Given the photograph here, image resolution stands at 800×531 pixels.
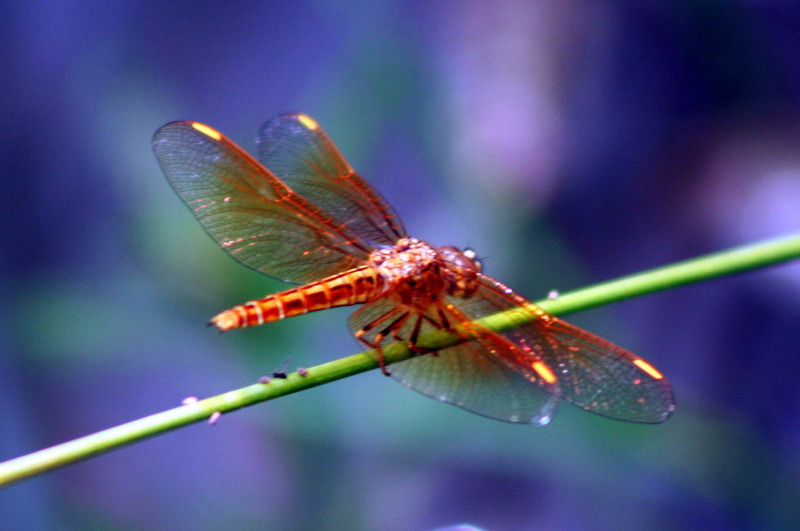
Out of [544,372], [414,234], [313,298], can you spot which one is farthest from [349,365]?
[414,234]

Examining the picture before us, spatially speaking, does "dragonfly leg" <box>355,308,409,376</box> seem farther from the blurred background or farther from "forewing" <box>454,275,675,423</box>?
the blurred background

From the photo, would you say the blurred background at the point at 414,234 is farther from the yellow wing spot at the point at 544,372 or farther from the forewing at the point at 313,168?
the yellow wing spot at the point at 544,372

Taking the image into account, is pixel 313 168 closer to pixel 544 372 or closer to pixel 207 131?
pixel 207 131

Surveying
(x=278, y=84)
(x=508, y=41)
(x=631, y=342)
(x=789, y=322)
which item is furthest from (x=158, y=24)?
(x=789, y=322)

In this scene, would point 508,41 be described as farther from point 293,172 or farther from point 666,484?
point 666,484

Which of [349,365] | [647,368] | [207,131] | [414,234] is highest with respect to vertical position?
[414,234]
